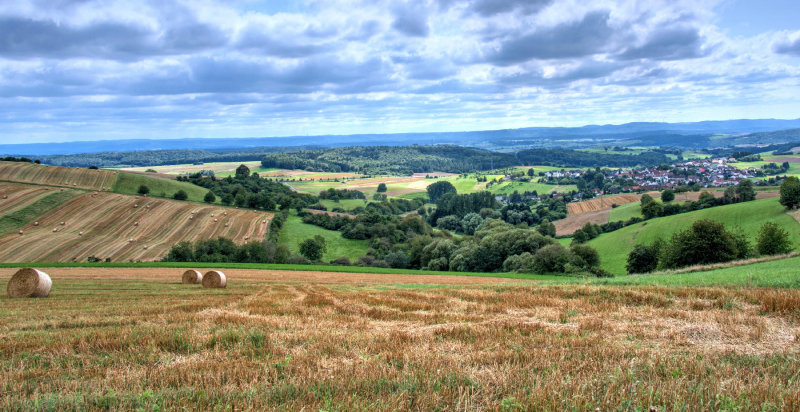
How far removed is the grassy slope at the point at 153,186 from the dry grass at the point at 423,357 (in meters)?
85.6

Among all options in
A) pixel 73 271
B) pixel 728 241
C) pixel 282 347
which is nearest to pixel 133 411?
pixel 282 347

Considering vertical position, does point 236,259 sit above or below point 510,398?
below

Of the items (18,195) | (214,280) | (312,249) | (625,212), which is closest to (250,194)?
(312,249)

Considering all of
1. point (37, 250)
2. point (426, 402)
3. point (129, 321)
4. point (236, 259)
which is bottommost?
point (236, 259)

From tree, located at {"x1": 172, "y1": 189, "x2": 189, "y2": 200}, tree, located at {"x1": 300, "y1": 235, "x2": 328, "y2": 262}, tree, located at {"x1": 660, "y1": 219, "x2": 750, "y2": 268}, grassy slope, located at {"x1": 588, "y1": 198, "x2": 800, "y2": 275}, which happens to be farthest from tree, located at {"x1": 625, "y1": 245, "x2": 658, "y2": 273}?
tree, located at {"x1": 172, "y1": 189, "x2": 189, "y2": 200}

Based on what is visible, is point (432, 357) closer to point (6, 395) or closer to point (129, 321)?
point (6, 395)

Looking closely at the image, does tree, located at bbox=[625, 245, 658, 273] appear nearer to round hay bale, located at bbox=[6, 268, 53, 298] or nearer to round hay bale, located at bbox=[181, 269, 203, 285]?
round hay bale, located at bbox=[181, 269, 203, 285]

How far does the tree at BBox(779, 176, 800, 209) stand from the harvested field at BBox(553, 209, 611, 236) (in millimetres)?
34605

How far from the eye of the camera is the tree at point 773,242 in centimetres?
4784

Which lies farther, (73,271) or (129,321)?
(73,271)

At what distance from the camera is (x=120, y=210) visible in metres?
71.7

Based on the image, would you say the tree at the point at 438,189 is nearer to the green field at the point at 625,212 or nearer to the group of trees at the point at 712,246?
the green field at the point at 625,212

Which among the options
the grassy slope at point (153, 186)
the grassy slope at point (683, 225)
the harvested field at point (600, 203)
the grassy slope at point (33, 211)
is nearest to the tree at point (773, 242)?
the grassy slope at point (683, 225)

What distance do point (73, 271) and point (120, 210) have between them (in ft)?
135
